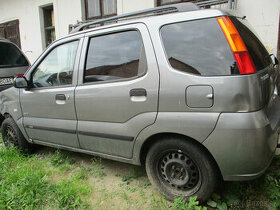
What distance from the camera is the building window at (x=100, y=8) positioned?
7.40m

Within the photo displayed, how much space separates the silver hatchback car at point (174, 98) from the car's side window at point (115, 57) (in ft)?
0.03

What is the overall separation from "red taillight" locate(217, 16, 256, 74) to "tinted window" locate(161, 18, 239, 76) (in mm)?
30

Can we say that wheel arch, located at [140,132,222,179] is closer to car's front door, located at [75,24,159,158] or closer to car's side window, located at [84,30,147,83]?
car's front door, located at [75,24,159,158]

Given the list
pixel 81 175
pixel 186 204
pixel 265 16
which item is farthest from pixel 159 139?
pixel 265 16

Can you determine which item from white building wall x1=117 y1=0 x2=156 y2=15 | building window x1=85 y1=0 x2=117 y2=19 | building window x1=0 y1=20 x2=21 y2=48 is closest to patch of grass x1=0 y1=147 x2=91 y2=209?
white building wall x1=117 y1=0 x2=156 y2=15

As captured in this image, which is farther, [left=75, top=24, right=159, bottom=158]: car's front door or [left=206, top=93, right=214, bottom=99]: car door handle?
[left=75, top=24, right=159, bottom=158]: car's front door

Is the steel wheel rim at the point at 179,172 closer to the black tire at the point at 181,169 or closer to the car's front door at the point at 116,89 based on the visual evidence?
the black tire at the point at 181,169

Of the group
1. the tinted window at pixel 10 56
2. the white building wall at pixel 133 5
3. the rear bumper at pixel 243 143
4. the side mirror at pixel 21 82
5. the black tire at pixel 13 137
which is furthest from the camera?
the white building wall at pixel 133 5

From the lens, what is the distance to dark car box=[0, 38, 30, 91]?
16.3ft

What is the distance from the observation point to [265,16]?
457 cm

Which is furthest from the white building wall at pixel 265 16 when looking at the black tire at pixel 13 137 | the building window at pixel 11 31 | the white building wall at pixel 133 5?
the building window at pixel 11 31

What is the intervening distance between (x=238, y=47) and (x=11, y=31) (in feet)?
38.3

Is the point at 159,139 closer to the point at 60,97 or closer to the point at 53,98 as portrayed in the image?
the point at 60,97

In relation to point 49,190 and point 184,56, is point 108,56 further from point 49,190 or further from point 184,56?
point 49,190
